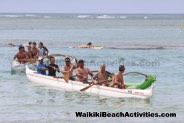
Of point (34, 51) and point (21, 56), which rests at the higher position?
point (34, 51)

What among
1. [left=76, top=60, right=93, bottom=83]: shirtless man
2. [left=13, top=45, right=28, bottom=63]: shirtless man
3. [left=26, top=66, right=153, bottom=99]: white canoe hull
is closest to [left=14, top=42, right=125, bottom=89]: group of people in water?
[left=76, top=60, right=93, bottom=83]: shirtless man

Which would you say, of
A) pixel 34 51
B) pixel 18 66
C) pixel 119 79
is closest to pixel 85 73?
pixel 119 79

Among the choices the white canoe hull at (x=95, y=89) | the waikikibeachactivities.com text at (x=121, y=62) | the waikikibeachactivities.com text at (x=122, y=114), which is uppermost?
the white canoe hull at (x=95, y=89)

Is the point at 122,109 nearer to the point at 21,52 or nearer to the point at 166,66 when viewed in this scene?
the point at 21,52

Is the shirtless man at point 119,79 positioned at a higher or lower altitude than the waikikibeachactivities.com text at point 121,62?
higher

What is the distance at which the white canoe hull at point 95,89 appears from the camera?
65.9 ft

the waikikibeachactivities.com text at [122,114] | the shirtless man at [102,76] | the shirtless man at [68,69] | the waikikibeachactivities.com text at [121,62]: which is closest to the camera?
the waikikibeachactivities.com text at [122,114]

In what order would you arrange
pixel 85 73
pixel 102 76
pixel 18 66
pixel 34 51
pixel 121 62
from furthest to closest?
pixel 121 62
pixel 34 51
pixel 18 66
pixel 85 73
pixel 102 76

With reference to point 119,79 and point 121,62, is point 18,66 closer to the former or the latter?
point 121,62

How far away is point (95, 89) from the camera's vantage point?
69.6 ft

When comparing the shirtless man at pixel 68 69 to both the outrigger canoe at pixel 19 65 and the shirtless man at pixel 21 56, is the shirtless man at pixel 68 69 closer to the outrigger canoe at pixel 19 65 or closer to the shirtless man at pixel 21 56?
the outrigger canoe at pixel 19 65

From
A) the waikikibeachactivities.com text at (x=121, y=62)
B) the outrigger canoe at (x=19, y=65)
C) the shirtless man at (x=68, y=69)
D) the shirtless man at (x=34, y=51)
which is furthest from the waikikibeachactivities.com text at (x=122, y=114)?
the waikikibeachactivities.com text at (x=121, y=62)

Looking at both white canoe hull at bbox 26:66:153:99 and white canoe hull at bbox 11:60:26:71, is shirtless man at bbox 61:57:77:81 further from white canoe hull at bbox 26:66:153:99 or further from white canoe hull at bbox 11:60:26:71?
white canoe hull at bbox 11:60:26:71

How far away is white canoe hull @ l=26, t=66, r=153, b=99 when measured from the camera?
20.1m
